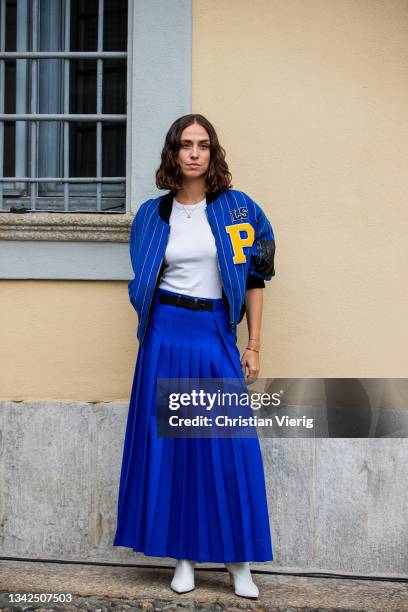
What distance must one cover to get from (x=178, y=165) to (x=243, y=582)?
1.91 m

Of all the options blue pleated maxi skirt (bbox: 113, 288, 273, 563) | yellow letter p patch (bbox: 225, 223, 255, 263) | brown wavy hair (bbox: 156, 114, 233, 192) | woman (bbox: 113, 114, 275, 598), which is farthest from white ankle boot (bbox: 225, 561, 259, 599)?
brown wavy hair (bbox: 156, 114, 233, 192)

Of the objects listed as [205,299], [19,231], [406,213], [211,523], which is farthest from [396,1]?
[211,523]

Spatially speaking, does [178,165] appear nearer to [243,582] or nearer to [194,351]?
[194,351]

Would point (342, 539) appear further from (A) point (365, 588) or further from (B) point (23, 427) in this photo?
(B) point (23, 427)

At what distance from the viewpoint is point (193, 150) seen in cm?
405

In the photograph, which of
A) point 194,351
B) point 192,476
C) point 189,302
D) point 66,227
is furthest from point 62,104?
point 192,476

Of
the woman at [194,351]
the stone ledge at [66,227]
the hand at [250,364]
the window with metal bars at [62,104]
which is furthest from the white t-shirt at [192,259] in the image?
the window with metal bars at [62,104]

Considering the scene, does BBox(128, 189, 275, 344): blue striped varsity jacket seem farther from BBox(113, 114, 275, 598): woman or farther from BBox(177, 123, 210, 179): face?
BBox(177, 123, 210, 179): face

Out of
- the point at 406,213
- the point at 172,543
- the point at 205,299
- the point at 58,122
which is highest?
the point at 58,122

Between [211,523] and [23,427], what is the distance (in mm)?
1227

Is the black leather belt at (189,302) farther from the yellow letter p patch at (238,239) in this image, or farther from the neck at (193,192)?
the neck at (193,192)

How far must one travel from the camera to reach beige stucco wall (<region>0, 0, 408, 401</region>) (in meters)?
4.59

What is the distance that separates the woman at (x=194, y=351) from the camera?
399cm

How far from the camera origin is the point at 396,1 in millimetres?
4562
